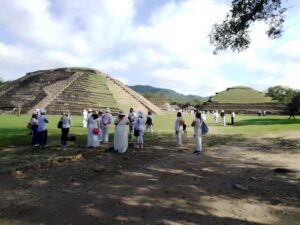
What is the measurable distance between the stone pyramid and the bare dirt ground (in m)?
47.5

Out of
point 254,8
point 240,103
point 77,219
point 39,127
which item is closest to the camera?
point 77,219

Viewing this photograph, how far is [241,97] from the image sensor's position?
4370 inches

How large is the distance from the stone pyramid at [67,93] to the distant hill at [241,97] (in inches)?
1440

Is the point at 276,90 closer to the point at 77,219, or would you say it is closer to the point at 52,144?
the point at 52,144

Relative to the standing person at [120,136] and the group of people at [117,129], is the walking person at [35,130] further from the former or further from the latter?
the standing person at [120,136]

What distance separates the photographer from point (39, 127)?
18.4 meters

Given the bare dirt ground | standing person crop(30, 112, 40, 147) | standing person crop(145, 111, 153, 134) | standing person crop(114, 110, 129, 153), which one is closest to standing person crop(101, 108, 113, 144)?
standing person crop(114, 110, 129, 153)

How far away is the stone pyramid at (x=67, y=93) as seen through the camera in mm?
63531

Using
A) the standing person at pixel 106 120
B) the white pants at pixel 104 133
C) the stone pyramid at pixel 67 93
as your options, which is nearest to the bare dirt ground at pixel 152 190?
the standing person at pixel 106 120

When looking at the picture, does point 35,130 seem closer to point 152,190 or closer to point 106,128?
point 106,128

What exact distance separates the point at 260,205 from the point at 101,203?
3.85m

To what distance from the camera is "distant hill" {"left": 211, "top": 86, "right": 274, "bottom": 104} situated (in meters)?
106

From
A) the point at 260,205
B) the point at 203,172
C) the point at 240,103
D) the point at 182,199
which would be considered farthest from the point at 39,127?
the point at 240,103

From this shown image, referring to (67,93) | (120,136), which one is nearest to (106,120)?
(120,136)
